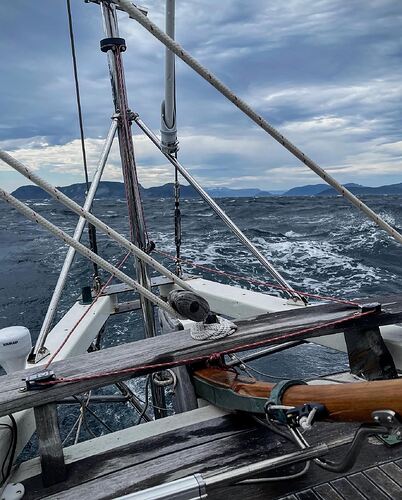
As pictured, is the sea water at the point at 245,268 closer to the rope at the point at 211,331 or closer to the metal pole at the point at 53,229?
the metal pole at the point at 53,229

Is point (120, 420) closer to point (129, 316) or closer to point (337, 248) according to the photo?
point (129, 316)

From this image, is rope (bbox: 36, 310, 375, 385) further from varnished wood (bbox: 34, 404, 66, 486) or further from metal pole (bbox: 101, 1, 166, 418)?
metal pole (bbox: 101, 1, 166, 418)

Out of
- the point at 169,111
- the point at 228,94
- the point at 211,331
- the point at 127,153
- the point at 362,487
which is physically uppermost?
the point at 169,111

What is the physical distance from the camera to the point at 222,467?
5.70 ft

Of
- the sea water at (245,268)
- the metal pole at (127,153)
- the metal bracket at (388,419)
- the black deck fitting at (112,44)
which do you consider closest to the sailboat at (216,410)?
the metal bracket at (388,419)

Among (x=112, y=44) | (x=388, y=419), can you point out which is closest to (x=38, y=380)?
(x=388, y=419)

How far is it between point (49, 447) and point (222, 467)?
0.72 metres

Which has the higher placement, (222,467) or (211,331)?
(211,331)

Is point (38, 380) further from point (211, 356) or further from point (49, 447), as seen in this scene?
point (211, 356)

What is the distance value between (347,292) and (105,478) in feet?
23.5

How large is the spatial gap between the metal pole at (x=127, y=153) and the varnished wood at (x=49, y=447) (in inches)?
62.1

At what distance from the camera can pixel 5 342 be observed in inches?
89.8

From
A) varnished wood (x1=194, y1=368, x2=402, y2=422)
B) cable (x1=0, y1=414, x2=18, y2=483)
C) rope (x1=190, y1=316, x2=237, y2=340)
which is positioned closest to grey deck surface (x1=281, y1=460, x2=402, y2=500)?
varnished wood (x1=194, y1=368, x2=402, y2=422)

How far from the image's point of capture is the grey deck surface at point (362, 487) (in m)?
1.56
